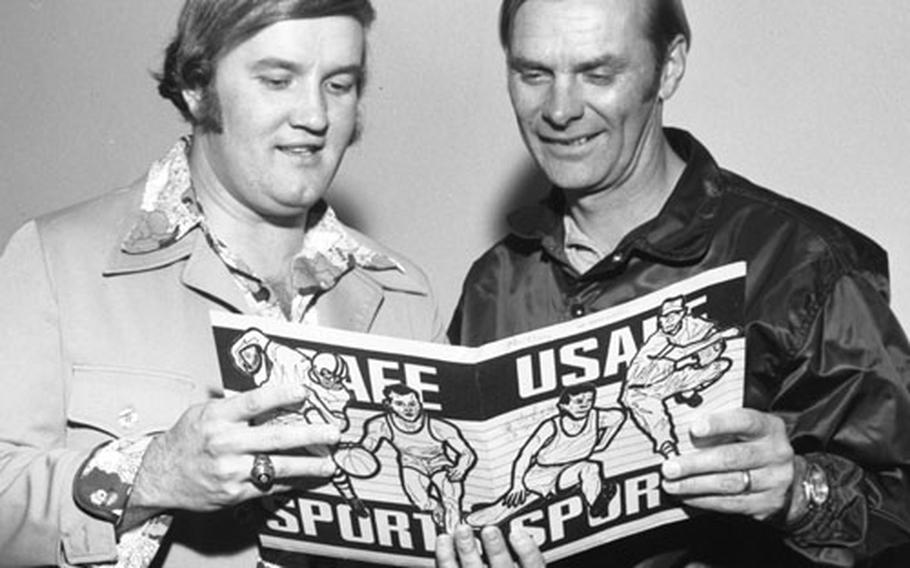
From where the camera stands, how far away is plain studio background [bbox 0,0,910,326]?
5.92 ft

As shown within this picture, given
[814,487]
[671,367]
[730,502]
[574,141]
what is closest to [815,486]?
[814,487]

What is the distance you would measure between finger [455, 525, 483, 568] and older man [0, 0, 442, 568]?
14 cm

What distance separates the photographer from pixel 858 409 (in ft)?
4.60

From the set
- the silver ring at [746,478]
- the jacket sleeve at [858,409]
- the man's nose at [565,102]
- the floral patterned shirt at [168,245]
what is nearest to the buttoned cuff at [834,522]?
the jacket sleeve at [858,409]

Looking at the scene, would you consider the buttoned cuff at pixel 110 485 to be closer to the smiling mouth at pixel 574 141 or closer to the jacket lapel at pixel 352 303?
the jacket lapel at pixel 352 303

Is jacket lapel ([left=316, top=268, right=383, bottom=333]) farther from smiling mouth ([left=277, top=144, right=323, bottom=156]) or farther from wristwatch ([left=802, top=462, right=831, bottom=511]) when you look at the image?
wristwatch ([left=802, top=462, right=831, bottom=511])

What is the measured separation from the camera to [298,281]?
4.99 ft

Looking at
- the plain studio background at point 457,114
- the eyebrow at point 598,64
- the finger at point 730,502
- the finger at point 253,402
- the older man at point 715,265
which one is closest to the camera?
the finger at point 253,402

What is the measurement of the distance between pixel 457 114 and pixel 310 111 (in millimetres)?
622

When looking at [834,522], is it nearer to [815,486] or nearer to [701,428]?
[815,486]

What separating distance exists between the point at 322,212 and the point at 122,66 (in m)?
0.71

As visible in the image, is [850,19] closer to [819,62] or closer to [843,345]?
[819,62]

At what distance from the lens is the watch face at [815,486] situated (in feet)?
4.36

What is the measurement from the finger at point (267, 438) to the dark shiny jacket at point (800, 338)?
1.52 ft
